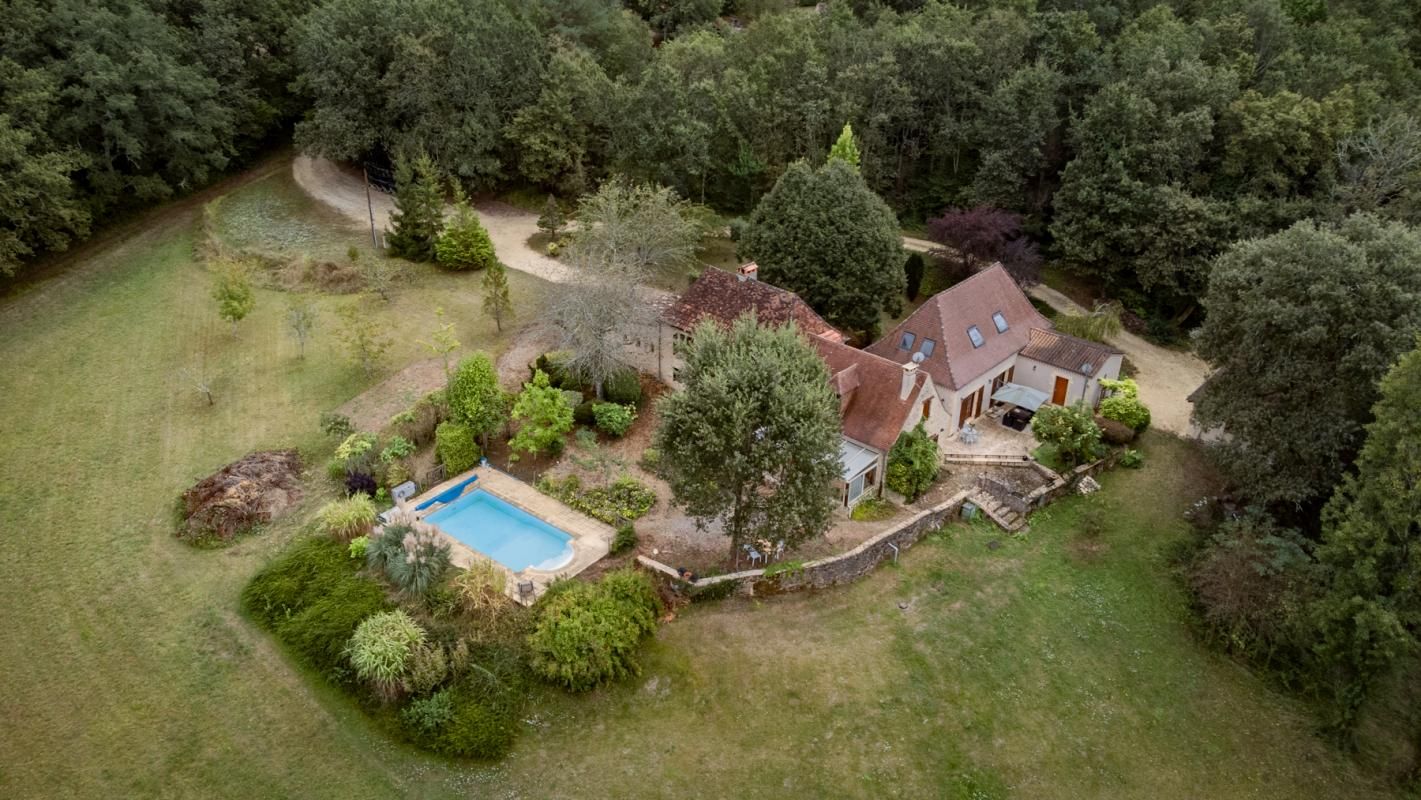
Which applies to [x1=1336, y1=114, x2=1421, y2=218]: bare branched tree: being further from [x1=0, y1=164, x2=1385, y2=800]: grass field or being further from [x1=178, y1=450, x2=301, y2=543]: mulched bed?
[x1=178, y1=450, x2=301, y2=543]: mulched bed

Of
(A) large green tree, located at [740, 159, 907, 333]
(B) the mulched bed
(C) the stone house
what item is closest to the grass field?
(B) the mulched bed

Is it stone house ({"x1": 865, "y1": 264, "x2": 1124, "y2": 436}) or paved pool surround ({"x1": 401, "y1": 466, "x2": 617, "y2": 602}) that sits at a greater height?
stone house ({"x1": 865, "y1": 264, "x2": 1124, "y2": 436})

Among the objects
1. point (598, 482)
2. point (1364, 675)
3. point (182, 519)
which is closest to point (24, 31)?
point (182, 519)

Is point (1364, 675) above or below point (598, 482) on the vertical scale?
above

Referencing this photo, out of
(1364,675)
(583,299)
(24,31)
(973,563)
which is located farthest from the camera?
(24,31)

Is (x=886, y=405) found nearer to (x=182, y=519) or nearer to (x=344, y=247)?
(x=182, y=519)

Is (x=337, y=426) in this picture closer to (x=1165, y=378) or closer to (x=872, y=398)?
(x=872, y=398)
